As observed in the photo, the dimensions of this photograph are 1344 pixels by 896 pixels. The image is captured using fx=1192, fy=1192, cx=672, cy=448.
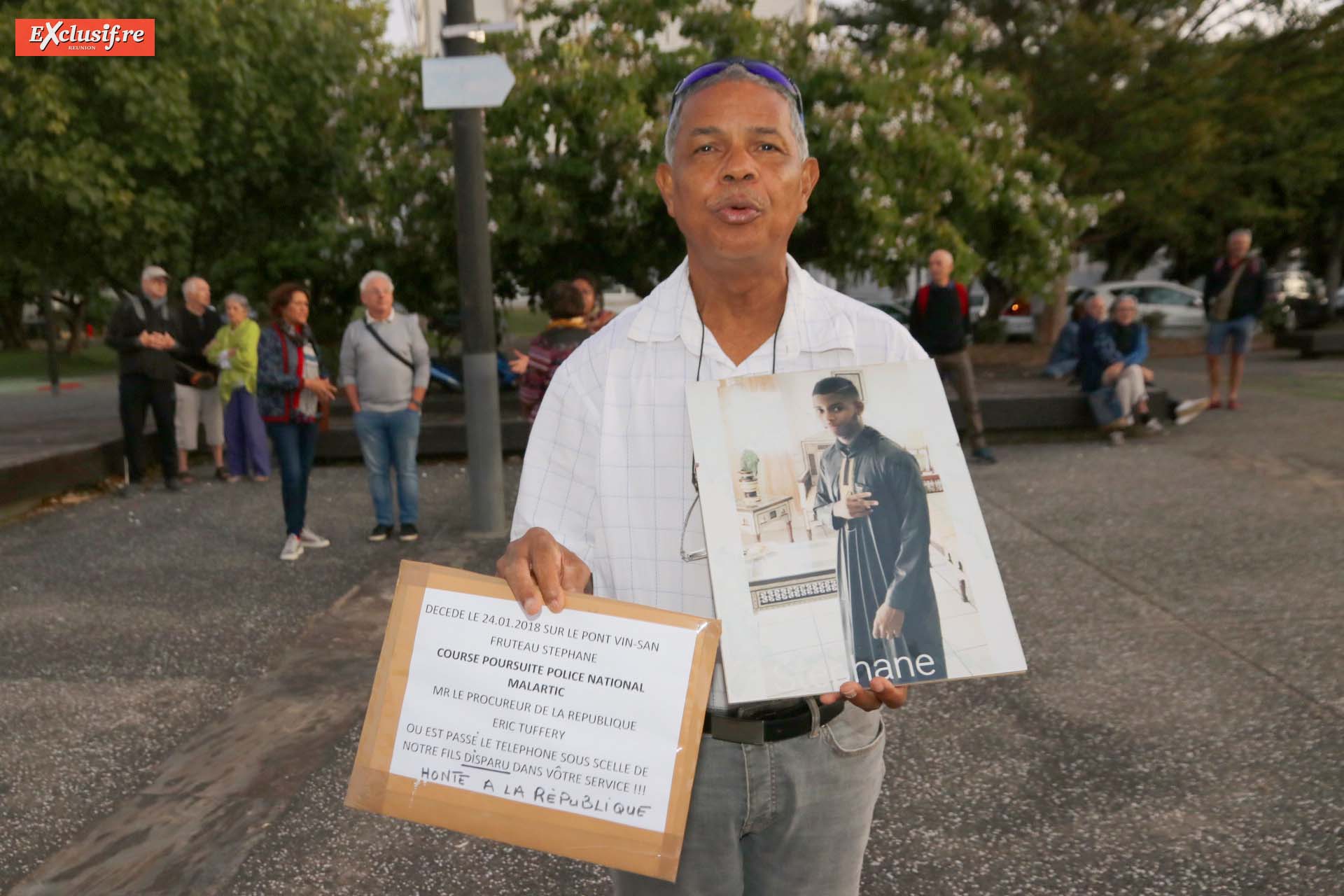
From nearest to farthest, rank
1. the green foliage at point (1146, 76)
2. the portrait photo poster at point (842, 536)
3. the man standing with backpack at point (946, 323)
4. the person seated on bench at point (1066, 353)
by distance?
the portrait photo poster at point (842, 536) < the man standing with backpack at point (946, 323) < the person seated on bench at point (1066, 353) < the green foliage at point (1146, 76)

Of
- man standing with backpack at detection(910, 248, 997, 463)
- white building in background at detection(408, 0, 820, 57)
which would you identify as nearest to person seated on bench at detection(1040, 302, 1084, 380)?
man standing with backpack at detection(910, 248, 997, 463)

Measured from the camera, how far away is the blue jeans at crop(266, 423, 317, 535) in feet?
25.3

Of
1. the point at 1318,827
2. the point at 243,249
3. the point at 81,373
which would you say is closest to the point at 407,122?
the point at 243,249

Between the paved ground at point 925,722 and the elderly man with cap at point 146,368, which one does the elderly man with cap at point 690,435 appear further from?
the elderly man with cap at point 146,368

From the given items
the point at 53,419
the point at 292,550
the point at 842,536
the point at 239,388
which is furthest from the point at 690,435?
the point at 53,419

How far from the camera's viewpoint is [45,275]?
19.5m

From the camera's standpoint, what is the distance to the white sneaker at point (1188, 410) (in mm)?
12188

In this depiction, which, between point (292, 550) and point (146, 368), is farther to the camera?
point (146, 368)

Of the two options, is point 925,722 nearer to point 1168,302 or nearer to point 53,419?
point 53,419

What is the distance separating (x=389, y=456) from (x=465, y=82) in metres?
2.55

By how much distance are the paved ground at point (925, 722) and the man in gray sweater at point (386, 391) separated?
0.36 metres

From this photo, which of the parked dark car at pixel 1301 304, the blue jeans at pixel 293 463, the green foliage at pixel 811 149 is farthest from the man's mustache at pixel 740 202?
the parked dark car at pixel 1301 304

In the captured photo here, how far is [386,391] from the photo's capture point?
796 cm

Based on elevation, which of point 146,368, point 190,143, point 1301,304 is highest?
point 190,143
